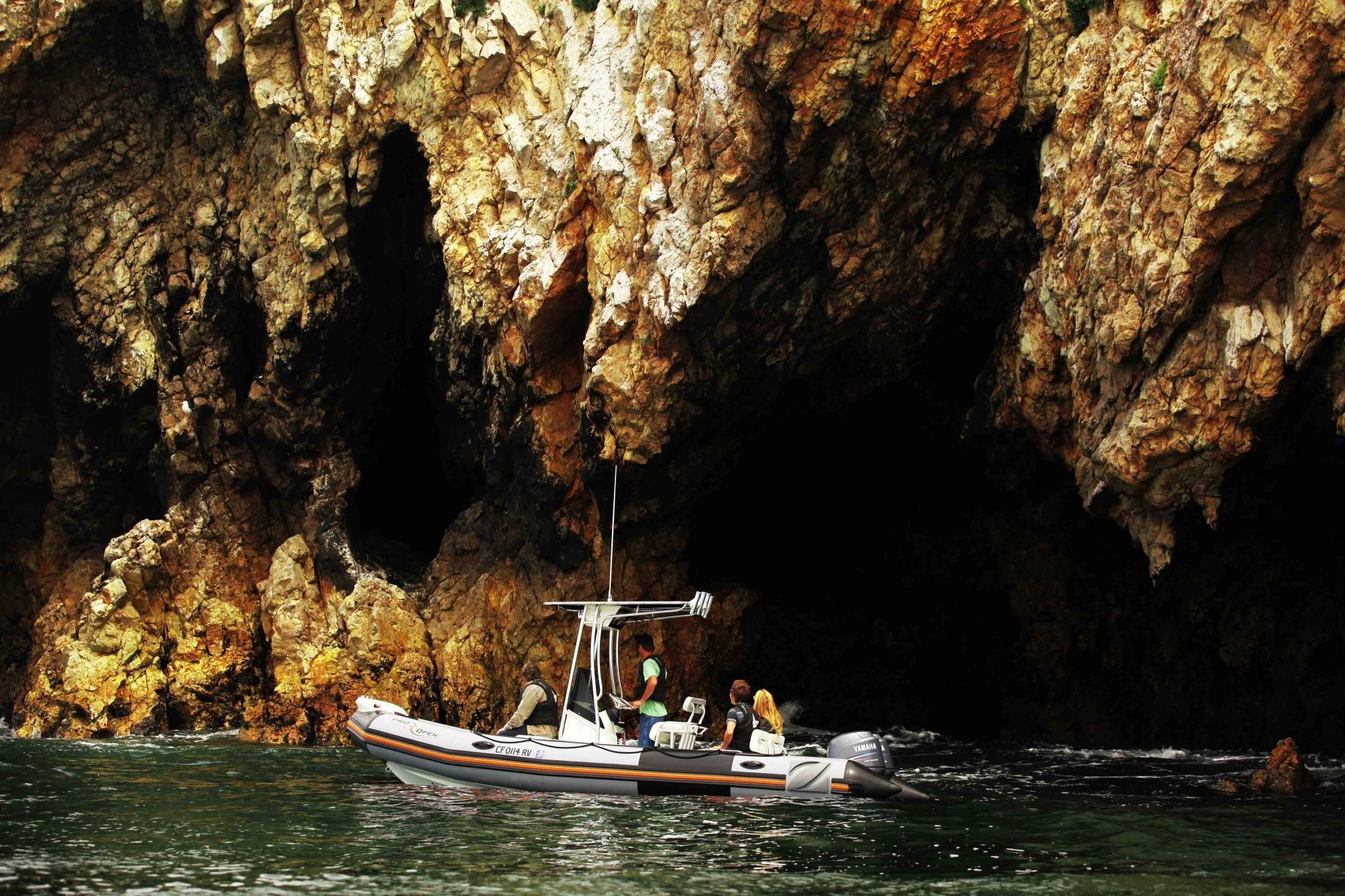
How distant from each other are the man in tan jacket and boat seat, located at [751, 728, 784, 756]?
2593 millimetres

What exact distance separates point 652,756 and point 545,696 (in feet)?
6.71

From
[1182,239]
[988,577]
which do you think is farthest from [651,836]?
[988,577]

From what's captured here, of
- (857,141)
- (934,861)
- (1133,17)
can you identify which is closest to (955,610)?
(857,141)

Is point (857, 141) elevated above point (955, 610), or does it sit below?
above

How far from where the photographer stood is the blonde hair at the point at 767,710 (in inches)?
640

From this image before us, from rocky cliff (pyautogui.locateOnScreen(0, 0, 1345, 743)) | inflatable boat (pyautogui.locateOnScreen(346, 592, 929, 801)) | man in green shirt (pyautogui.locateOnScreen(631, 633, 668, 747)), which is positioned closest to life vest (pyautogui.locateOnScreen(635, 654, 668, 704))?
man in green shirt (pyautogui.locateOnScreen(631, 633, 668, 747))

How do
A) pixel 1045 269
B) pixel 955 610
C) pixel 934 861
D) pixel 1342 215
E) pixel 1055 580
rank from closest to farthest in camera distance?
pixel 934 861 < pixel 1342 215 < pixel 1045 269 < pixel 1055 580 < pixel 955 610

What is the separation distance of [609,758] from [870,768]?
2.96 metres

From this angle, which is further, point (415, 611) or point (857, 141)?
point (415, 611)

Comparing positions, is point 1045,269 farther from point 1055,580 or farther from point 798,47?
point 1055,580

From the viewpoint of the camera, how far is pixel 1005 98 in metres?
18.2

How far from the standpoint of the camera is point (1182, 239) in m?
15.0

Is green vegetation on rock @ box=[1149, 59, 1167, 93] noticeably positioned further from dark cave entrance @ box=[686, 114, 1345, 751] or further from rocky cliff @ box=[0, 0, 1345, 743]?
dark cave entrance @ box=[686, 114, 1345, 751]

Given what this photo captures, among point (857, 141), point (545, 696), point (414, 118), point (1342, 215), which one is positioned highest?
point (414, 118)
